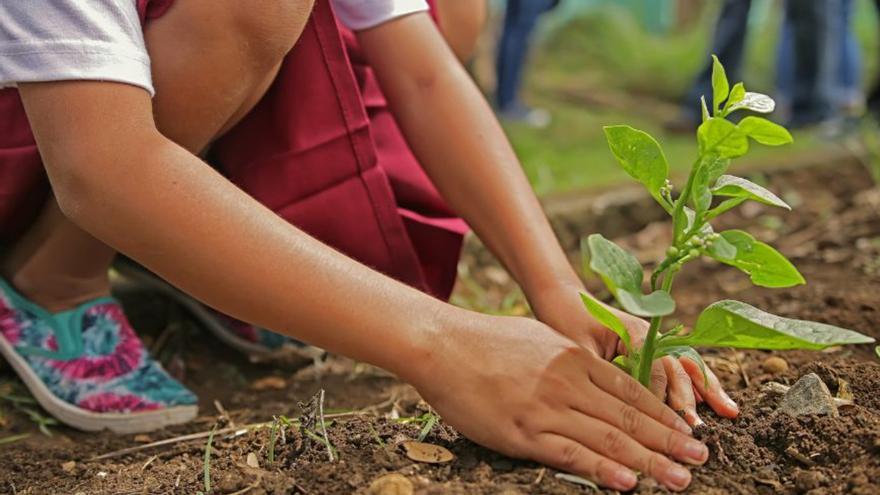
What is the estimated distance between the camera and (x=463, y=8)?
2125 millimetres

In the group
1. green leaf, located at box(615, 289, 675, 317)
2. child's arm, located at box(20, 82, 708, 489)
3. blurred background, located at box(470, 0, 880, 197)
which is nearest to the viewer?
green leaf, located at box(615, 289, 675, 317)

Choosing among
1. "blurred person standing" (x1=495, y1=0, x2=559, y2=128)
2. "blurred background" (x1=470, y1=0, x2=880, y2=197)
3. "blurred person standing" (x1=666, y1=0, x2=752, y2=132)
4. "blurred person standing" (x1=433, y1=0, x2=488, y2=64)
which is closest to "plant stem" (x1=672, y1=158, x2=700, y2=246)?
"blurred person standing" (x1=433, y1=0, x2=488, y2=64)

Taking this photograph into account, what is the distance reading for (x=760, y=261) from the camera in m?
1.16

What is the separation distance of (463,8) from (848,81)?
3.10 metres

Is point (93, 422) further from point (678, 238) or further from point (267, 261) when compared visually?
point (678, 238)

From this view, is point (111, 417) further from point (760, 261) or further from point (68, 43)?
point (760, 261)

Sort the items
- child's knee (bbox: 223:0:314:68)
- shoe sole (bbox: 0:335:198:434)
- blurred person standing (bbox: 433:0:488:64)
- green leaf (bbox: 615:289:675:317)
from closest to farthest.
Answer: green leaf (bbox: 615:289:675:317) → child's knee (bbox: 223:0:314:68) → shoe sole (bbox: 0:335:198:434) → blurred person standing (bbox: 433:0:488:64)

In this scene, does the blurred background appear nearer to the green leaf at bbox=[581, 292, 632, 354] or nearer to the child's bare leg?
the child's bare leg

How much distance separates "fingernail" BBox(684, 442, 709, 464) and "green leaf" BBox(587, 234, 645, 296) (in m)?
0.19

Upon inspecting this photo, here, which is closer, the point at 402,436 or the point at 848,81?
the point at 402,436

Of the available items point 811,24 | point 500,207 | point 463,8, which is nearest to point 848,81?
point 811,24

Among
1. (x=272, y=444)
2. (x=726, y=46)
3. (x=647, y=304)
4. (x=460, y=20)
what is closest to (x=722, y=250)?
(x=647, y=304)

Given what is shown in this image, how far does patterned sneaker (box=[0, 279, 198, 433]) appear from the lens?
5.63 ft

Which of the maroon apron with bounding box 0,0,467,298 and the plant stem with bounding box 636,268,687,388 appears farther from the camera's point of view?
the maroon apron with bounding box 0,0,467,298
